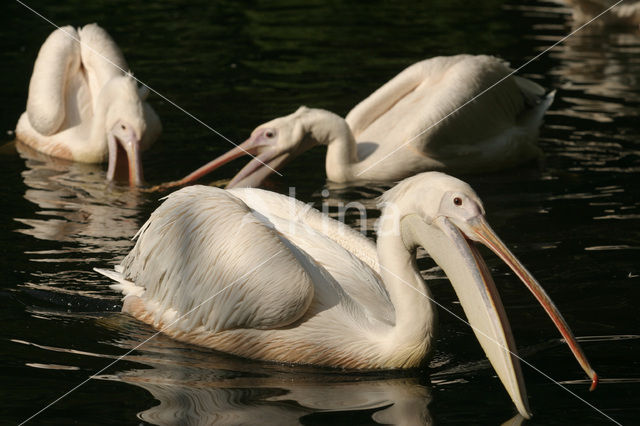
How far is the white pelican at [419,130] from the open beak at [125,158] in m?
0.26

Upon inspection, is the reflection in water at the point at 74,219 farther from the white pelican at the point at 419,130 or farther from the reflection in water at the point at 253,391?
the reflection in water at the point at 253,391

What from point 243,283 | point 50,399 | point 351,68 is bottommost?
point 50,399

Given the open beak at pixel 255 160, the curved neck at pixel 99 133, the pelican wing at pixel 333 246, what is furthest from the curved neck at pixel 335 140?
the pelican wing at pixel 333 246

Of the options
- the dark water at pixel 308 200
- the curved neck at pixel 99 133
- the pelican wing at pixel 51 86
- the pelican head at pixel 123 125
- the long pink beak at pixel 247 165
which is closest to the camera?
the dark water at pixel 308 200

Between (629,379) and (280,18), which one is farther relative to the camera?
(280,18)

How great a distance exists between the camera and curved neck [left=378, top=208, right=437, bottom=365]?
3754 mm

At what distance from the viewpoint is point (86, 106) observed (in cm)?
762

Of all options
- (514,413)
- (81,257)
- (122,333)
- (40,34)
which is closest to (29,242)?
(81,257)

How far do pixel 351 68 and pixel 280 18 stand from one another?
2.23m

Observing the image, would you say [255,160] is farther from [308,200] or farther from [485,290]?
[485,290]

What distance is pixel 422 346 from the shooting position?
3.77m

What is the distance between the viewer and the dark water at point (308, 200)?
142 inches

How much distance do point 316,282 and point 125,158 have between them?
3.29 metres

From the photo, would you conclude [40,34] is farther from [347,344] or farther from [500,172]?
[347,344]
